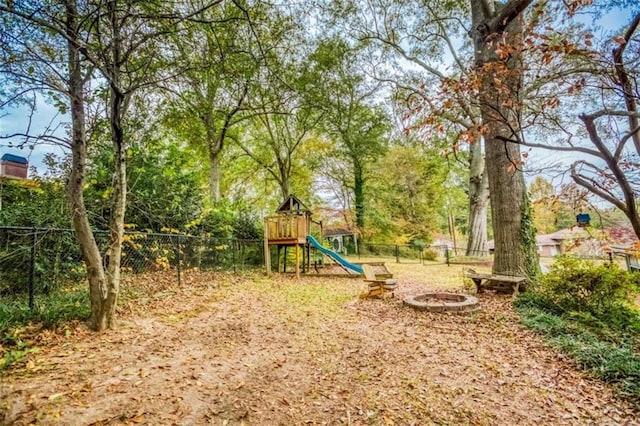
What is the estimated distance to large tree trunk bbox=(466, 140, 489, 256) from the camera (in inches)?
583

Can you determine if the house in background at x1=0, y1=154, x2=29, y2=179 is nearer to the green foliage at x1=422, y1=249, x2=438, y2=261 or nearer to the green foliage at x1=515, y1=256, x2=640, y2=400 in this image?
the green foliage at x1=515, y1=256, x2=640, y2=400

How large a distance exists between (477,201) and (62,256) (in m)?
15.7

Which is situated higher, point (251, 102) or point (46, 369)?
point (251, 102)

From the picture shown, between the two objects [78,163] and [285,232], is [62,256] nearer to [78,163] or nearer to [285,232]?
[78,163]

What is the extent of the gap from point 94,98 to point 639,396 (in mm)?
7457

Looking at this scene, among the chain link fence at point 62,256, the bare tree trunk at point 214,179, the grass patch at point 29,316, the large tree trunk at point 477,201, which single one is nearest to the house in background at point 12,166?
the chain link fence at point 62,256

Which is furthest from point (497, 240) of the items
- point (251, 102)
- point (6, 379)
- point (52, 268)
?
point (251, 102)

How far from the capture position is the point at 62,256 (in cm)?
577

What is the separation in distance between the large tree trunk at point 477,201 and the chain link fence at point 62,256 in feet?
39.5

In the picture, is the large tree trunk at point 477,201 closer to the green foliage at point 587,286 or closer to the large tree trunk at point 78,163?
the green foliage at point 587,286

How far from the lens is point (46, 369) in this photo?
294cm

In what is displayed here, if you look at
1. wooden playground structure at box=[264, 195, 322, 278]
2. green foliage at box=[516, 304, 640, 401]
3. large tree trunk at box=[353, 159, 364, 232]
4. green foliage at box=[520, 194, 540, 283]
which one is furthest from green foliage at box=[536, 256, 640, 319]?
large tree trunk at box=[353, 159, 364, 232]

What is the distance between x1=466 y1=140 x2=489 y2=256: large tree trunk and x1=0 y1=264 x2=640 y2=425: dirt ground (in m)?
→ 11.1

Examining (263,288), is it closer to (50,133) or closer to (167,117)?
(50,133)
